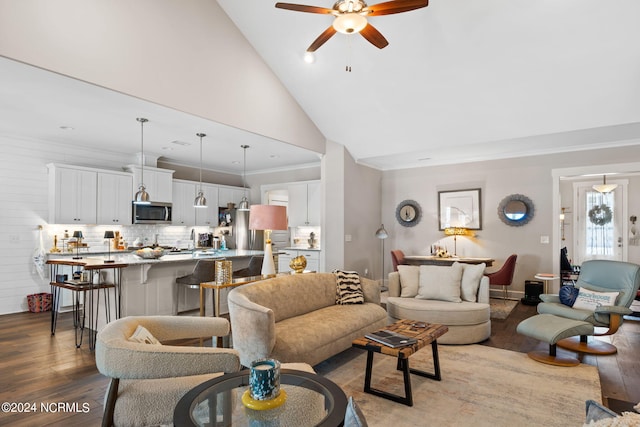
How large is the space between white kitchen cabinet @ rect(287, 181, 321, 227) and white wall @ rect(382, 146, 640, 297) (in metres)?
1.49

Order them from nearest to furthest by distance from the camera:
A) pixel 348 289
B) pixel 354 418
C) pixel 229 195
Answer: pixel 354 418 < pixel 348 289 < pixel 229 195

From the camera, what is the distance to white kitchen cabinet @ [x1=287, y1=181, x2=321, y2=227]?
7.77 meters

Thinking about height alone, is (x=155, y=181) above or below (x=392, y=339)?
above

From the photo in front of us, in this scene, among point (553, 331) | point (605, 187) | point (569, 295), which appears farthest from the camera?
point (605, 187)

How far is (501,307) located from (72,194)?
23.5 feet

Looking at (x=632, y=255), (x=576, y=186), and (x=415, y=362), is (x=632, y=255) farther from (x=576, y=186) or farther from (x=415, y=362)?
(x=415, y=362)

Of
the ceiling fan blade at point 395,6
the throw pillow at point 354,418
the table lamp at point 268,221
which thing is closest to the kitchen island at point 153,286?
the table lamp at point 268,221

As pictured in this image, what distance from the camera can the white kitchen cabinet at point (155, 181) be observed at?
6.84 metres

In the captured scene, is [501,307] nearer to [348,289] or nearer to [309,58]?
[348,289]

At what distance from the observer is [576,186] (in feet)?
28.0

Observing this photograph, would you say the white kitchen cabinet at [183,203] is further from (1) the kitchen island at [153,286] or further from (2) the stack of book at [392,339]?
(2) the stack of book at [392,339]

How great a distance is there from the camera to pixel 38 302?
5.67 meters

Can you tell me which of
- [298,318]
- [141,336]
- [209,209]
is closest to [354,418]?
[141,336]

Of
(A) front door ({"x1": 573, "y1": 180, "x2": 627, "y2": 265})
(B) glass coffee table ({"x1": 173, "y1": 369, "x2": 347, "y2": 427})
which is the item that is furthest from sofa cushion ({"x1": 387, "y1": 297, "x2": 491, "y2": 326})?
(A) front door ({"x1": 573, "y1": 180, "x2": 627, "y2": 265})
